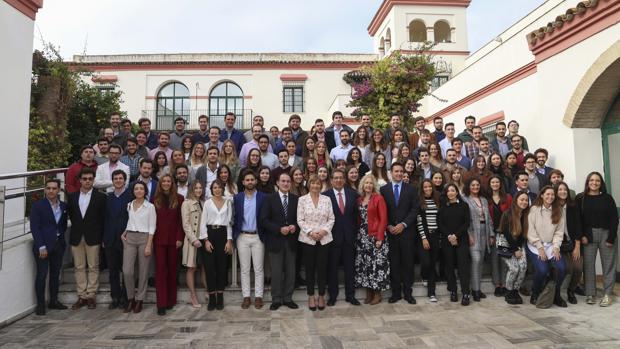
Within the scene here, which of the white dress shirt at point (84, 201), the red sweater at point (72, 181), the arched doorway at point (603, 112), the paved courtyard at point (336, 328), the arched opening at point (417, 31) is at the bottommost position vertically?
the paved courtyard at point (336, 328)

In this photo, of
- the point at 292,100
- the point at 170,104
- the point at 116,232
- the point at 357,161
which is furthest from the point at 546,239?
the point at 170,104

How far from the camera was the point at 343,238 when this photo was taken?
17.7ft

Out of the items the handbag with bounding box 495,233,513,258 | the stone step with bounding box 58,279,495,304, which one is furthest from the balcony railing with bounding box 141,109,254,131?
the handbag with bounding box 495,233,513,258

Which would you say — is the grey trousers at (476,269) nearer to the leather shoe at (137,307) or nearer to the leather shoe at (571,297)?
the leather shoe at (571,297)

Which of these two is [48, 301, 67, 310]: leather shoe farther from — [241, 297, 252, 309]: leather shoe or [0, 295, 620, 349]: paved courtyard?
[241, 297, 252, 309]: leather shoe

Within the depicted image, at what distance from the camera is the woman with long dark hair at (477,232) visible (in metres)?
5.55

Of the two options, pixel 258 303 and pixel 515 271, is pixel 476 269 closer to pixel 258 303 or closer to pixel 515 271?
pixel 515 271

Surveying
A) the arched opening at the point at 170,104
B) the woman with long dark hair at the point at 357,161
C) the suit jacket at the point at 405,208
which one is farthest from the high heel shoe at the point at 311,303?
the arched opening at the point at 170,104

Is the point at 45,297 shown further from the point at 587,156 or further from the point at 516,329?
the point at 587,156

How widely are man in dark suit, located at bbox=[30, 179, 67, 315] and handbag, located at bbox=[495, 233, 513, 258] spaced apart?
5.95 meters

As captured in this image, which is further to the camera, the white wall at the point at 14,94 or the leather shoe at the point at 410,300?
the white wall at the point at 14,94

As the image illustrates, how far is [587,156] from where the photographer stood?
6359 millimetres

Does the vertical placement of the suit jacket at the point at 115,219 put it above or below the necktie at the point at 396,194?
below

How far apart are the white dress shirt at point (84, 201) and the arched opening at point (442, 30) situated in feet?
73.1
